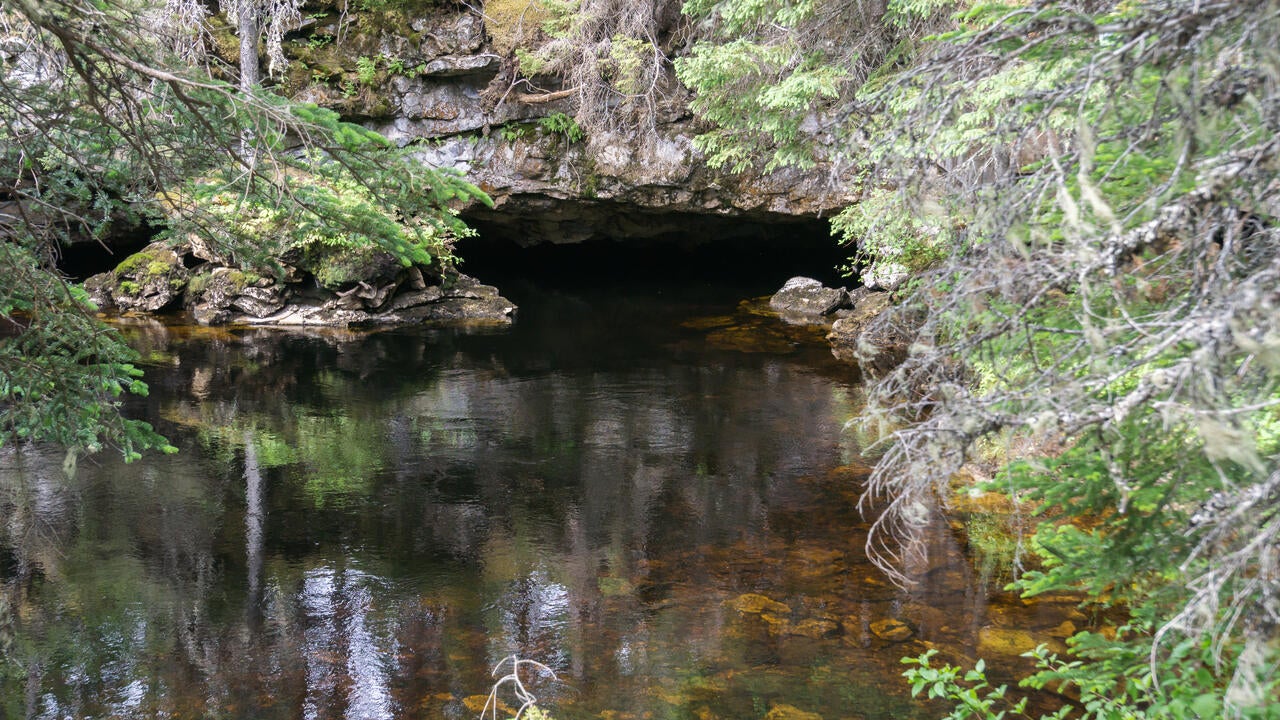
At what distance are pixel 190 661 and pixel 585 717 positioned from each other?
258 centimetres

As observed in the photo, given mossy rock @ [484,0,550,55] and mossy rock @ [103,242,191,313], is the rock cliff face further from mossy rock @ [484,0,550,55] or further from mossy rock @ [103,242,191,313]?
mossy rock @ [103,242,191,313]

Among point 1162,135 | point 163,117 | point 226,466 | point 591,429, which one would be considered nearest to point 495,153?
point 591,429

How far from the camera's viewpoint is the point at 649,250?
2614 centimetres

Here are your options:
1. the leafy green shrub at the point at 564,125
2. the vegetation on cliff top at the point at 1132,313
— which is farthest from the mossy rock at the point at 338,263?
the vegetation on cliff top at the point at 1132,313

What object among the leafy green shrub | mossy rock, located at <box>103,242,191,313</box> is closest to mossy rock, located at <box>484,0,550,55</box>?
the leafy green shrub

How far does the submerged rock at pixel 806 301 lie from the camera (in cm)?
1850

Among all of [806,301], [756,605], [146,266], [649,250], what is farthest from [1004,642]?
[649,250]

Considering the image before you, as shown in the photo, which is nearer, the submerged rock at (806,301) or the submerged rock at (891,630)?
the submerged rock at (891,630)

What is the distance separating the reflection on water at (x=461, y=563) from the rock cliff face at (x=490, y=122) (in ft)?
21.8

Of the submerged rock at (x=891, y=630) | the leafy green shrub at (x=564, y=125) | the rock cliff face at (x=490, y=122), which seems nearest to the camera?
the submerged rock at (x=891, y=630)

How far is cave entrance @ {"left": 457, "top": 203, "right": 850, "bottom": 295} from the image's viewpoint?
22188mm

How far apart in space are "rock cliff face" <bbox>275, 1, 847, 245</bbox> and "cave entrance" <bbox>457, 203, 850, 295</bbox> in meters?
1.95

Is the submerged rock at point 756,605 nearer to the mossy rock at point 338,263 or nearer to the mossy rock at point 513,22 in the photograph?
the mossy rock at point 338,263

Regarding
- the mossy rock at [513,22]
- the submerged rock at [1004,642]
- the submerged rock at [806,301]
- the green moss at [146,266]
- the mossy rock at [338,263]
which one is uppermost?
the mossy rock at [513,22]
